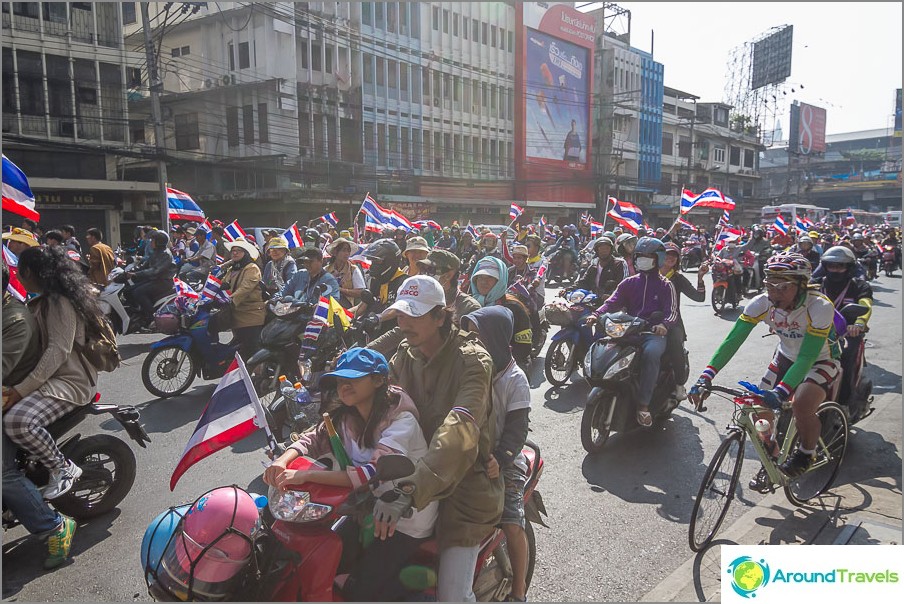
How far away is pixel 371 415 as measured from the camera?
7.96 feet

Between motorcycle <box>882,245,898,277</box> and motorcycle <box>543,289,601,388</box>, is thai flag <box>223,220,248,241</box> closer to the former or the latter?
motorcycle <box>543,289,601,388</box>

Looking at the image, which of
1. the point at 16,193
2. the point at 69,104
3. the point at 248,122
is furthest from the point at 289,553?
the point at 248,122

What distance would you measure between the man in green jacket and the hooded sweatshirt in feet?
0.36

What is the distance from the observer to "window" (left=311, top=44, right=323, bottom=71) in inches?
1264

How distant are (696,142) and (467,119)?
19992mm

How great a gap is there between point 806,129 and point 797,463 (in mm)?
65779

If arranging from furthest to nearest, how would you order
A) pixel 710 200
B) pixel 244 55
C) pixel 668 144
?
1. pixel 668 144
2. pixel 244 55
3. pixel 710 200

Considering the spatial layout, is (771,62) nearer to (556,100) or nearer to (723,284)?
(556,100)

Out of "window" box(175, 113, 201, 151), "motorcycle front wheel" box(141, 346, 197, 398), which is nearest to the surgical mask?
"motorcycle front wheel" box(141, 346, 197, 398)

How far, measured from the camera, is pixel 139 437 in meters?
4.25

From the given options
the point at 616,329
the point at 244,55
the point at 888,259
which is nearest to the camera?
the point at 616,329

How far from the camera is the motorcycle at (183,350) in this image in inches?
268

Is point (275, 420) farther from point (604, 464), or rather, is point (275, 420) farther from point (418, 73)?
point (418, 73)

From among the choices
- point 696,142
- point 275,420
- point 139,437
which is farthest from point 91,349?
point 696,142
